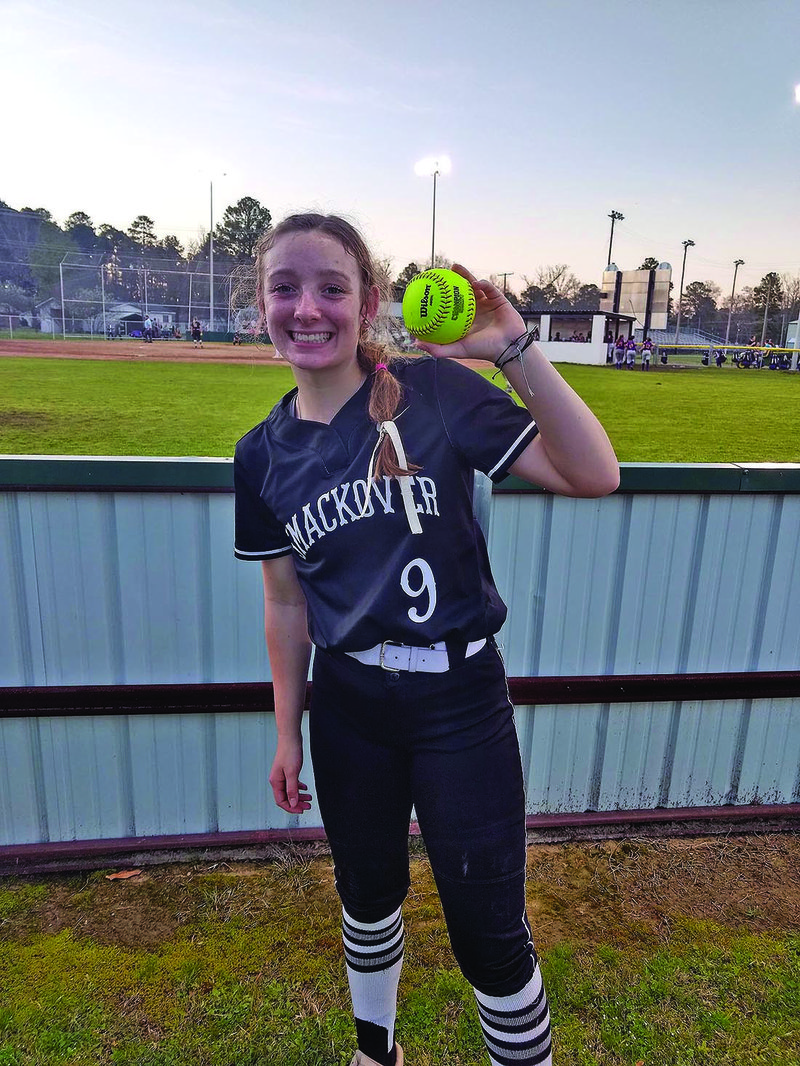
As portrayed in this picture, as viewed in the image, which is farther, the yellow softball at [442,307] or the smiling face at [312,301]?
the smiling face at [312,301]

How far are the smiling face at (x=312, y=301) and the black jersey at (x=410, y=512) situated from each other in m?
0.12

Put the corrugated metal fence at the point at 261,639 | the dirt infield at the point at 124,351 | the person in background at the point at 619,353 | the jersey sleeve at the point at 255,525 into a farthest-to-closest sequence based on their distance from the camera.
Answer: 1. the person in background at the point at 619,353
2. the dirt infield at the point at 124,351
3. the corrugated metal fence at the point at 261,639
4. the jersey sleeve at the point at 255,525

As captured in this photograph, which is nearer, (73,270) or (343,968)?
(343,968)

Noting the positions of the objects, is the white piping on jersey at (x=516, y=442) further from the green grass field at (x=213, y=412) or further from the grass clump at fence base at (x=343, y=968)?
the green grass field at (x=213, y=412)

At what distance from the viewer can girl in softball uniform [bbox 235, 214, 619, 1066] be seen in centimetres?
147

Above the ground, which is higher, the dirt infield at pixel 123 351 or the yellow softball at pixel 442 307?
the yellow softball at pixel 442 307

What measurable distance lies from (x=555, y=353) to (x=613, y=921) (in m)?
42.2

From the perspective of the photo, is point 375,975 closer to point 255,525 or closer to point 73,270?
point 255,525

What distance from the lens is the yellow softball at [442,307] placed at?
141 cm

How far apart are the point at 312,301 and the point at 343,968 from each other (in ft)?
6.88

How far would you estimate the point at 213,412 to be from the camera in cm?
1515

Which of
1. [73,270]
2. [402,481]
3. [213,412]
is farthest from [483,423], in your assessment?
[73,270]

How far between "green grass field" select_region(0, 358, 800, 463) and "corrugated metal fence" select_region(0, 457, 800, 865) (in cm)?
558

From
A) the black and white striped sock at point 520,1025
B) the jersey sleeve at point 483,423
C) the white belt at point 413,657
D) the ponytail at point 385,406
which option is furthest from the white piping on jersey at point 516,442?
the black and white striped sock at point 520,1025
